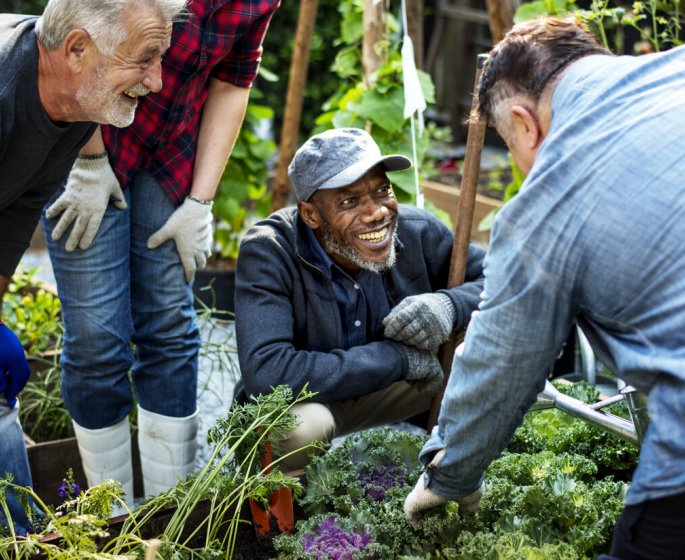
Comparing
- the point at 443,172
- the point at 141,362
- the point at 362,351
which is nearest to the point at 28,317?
the point at 141,362

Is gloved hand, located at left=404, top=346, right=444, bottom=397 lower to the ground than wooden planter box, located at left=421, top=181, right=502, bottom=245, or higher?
higher

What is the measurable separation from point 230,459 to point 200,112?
42.1 inches

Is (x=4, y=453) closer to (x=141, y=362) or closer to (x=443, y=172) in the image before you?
(x=141, y=362)

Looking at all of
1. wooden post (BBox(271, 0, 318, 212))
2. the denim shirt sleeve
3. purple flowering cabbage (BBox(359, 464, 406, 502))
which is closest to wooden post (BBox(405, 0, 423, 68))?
wooden post (BBox(271, 0, 318, 212))

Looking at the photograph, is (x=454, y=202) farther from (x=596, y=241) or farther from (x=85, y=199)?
(x=596, y=241)

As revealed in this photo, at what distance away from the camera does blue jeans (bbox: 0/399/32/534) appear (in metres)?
2.39

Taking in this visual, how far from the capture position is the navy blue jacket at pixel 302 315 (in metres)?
2.71

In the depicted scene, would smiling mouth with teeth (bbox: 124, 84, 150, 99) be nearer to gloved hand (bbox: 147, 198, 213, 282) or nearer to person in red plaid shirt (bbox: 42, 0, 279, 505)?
person in red plaid shirt (bbox: 42, 0, 279, 505)

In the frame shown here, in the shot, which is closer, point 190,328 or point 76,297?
point 76,297

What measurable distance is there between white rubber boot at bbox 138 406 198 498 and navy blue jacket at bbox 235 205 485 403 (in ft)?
0.68

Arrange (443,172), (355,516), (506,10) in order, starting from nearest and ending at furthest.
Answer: (355,516) → (506,10) → (443,172)

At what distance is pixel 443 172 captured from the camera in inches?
269

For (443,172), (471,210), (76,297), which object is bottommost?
(443,172)

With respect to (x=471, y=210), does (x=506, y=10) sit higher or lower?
higher
